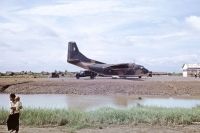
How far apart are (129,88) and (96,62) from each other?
2451 centimetres

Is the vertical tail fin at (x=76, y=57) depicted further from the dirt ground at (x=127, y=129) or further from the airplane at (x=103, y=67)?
the dirt ground at (x=127, y=129)

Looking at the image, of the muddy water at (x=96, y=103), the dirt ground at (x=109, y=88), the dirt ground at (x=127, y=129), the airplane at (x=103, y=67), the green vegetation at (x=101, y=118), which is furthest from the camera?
the airplane at (x=103, y=67)

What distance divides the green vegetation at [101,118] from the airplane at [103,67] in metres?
46.1

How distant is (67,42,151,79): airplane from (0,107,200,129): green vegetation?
46.1 meters

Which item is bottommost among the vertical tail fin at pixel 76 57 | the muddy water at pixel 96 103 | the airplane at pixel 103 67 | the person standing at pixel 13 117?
the muddy water at pixel 96 103

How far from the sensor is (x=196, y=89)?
166 feet

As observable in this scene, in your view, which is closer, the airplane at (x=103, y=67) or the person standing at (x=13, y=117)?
the person standing at (x=13, y=117)

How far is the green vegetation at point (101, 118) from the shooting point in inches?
830

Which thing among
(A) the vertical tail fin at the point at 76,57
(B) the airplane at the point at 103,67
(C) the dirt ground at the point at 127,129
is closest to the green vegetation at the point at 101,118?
(C) the dirt ground at the point at 127,129

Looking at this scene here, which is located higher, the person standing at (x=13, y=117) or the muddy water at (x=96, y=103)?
the person standing at (x=13, y=117)

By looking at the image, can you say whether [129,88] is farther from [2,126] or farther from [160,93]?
[2,126]

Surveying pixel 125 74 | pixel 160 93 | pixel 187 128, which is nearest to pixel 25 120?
pixel 187 128

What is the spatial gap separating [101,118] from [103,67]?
160 ft

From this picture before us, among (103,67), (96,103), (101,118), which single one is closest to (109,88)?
(96,103)
